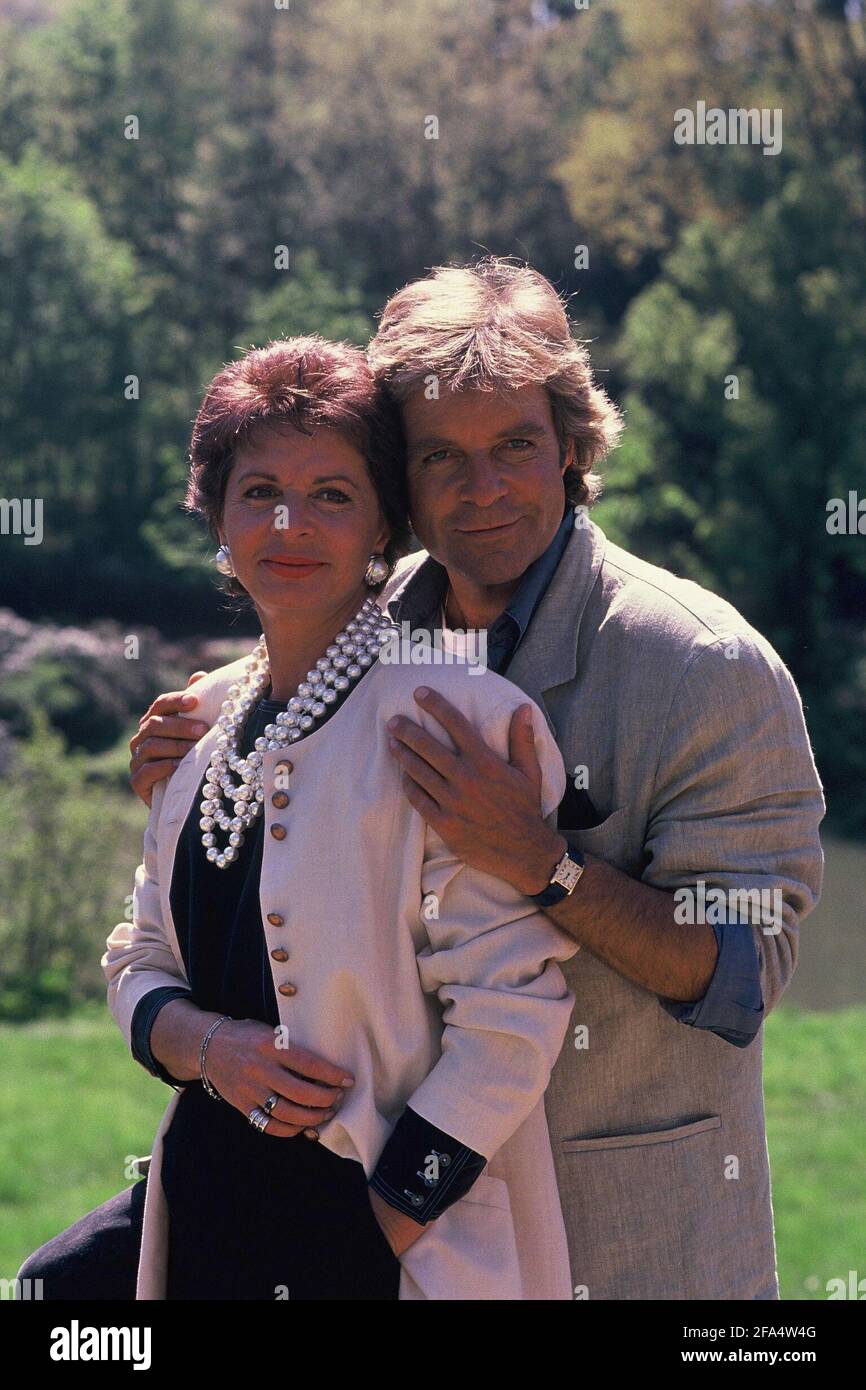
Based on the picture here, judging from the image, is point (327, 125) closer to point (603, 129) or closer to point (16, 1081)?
point (603, 129)

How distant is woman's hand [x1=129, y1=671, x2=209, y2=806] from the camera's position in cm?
266

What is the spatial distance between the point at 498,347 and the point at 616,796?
2.42 ft

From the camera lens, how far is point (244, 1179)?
2.28m

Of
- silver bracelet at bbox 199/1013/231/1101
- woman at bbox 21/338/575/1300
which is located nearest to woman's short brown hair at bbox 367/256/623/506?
woman at bbox 21/338/575/1300

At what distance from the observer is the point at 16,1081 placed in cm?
823

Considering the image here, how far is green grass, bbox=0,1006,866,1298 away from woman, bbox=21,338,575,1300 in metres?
3.44

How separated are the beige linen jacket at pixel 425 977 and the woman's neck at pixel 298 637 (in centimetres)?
11

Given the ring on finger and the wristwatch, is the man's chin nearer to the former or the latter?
the wristwatch

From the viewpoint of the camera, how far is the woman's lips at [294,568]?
230cm

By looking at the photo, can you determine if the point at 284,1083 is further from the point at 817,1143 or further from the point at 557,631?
the point at 817,1143
